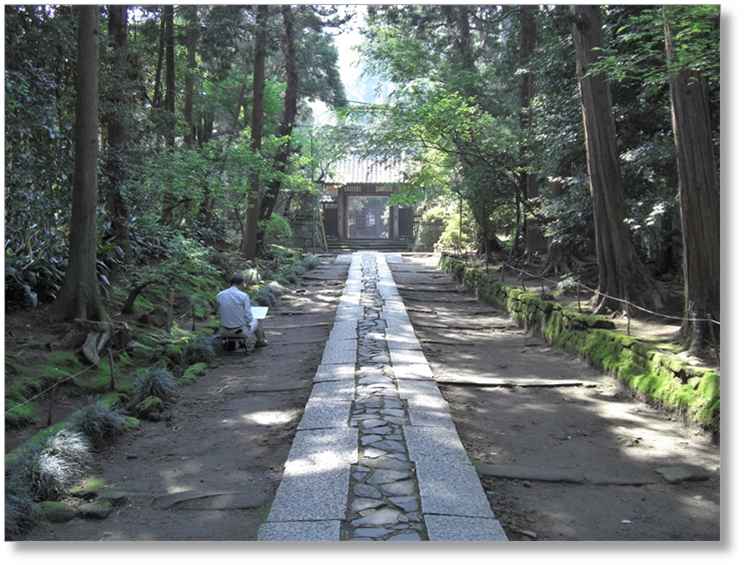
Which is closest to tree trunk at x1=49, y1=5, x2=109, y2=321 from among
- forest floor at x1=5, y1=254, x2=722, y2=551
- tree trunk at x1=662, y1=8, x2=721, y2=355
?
forest floor at x1=5, y1=254, x2=722, y2=551

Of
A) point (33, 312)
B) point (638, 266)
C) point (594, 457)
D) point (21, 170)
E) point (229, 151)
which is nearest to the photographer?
point (594, 457)

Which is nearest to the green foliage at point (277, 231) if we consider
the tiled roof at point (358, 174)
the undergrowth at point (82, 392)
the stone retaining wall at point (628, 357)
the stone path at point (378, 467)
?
the tiled roof at point (358, 174)

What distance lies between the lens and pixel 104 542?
147 inches

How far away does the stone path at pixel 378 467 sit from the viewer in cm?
365

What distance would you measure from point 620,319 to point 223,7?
11.5 metres

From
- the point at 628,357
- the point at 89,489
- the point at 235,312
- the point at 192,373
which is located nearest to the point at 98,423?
the point at 89,489

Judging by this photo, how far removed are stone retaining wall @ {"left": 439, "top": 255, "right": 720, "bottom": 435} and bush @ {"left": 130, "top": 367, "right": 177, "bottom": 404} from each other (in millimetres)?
5197

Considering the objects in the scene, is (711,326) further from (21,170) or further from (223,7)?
(223,7)

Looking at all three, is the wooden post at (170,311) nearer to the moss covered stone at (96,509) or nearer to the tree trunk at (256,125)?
the moss covered stone at (96,509)

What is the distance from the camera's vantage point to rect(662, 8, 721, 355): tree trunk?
656 centimetres

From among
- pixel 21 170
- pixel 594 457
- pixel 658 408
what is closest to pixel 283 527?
pixel 594 457

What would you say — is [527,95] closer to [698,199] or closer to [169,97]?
[169,97]

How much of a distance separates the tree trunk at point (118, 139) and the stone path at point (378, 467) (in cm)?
556

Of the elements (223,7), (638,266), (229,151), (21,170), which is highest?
(223,7)
